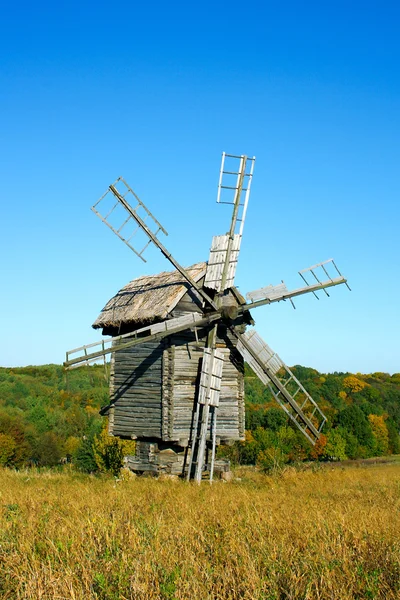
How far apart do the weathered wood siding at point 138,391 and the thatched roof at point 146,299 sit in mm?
843

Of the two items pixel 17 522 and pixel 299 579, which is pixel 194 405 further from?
pixel 299 579

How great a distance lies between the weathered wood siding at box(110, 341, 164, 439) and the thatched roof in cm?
84

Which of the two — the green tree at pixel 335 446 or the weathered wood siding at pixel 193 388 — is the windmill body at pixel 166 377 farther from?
the green tree at pixel 335 446

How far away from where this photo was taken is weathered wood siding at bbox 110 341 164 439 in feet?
54.1

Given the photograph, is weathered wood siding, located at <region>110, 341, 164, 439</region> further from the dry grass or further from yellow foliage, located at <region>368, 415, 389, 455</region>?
yellow foliage, located at <region>368, 415, 389, 455</region>

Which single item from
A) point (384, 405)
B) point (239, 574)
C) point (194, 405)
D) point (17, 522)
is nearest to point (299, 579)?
point (239, 574)

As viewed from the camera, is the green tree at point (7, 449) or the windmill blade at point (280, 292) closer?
the windmill blade at point (280, 292)

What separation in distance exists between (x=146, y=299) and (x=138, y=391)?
8.46ft

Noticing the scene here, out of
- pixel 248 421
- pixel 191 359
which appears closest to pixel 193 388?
pixel 191 359

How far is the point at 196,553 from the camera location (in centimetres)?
569

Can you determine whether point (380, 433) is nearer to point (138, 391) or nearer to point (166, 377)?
point (138, 391)

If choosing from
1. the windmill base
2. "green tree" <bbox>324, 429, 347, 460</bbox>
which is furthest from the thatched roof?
"green tree" <bbox>324, 429, 347, 460</bbox>

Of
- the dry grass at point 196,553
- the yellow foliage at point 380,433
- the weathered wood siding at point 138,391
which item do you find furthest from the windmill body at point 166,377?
the yellow foliage at point 380,433

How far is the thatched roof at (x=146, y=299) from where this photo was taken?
1645 cm
